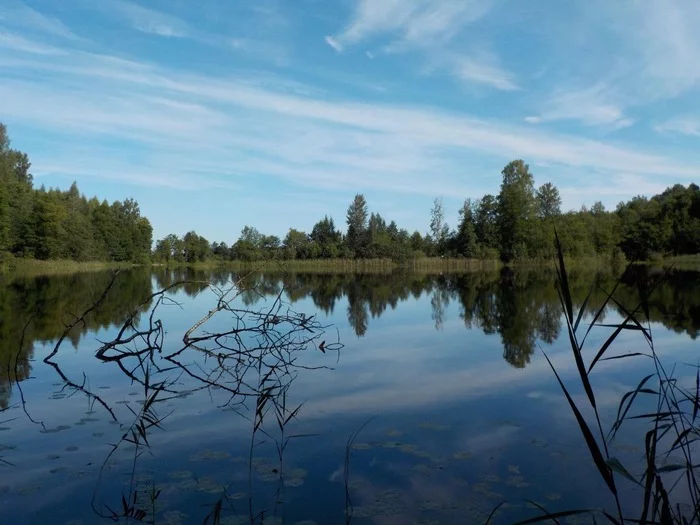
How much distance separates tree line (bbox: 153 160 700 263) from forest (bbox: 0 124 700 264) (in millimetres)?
133

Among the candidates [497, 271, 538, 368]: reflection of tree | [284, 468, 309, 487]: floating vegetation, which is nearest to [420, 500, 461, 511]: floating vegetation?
[284, 468, 309, 487]: floating vegetation

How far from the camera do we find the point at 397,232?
75.0 metres

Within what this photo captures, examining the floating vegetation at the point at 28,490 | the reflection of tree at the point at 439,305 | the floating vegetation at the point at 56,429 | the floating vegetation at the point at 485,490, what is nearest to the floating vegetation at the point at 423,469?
the floating vegetation at the point at 485,490

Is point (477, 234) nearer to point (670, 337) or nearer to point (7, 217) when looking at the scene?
point (7, 217)

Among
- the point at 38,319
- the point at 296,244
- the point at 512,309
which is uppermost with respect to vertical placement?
the point at 296,244

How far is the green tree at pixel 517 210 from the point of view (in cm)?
6316

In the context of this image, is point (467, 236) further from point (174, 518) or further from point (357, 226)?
point (174, 518)

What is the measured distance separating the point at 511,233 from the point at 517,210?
9.91 feet

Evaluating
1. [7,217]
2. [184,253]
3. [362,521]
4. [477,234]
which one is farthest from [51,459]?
[184,253]

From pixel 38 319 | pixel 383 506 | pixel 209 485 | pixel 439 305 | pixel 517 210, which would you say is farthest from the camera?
pixel 517 210

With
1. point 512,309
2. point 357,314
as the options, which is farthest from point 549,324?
point 357,314

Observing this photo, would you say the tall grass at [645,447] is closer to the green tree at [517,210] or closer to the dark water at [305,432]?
the dark water at [305,432]

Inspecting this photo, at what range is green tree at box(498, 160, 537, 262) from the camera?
63156 millimetres

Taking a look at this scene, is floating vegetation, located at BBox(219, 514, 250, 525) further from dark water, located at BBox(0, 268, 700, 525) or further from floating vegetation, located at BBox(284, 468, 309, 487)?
floating vegetation, located at BBox(284, 468, 309, 487)
